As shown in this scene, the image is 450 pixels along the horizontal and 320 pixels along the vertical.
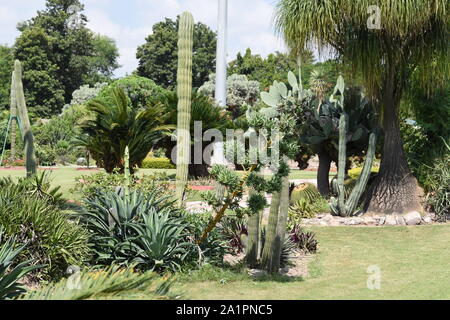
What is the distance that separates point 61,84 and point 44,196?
48393 mm

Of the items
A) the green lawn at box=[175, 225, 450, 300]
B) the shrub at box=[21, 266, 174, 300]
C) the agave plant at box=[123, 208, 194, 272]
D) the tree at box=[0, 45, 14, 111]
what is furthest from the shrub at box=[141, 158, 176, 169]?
the tree at box=[0, 45, 14, 111]

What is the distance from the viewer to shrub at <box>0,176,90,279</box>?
5996mm

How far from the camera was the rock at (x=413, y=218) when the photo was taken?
35.8 ft

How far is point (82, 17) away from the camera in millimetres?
58469

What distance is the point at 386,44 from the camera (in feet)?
36.5

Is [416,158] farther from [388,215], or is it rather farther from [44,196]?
[44,196]

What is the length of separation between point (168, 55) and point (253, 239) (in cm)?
4907

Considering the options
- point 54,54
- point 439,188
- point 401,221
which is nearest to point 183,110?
point 401,221

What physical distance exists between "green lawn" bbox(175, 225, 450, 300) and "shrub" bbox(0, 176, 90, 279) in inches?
52.4

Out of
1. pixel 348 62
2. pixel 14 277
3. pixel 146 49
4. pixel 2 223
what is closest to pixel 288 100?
pixel 348 62

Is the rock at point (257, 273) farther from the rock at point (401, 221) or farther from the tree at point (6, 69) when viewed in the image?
the tree at point (6, 69)

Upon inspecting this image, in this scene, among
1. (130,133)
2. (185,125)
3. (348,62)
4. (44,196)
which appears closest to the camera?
(44,196)

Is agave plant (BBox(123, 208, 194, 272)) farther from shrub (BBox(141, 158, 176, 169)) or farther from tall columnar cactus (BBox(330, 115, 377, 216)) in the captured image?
shrub (BBox(141, 158, 176, 169))
